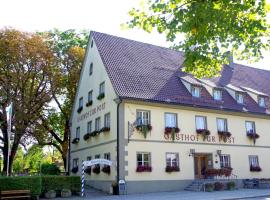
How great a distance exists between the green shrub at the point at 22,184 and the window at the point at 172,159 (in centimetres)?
884

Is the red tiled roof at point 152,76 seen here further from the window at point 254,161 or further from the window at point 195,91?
the window at point 254,161

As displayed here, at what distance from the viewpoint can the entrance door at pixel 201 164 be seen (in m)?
24.8

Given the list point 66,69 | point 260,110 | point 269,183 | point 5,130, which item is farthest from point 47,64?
point 269,183

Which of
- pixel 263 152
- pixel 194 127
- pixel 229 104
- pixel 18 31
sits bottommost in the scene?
pixel 263 152

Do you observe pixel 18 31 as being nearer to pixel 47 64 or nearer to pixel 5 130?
pixel 47 64

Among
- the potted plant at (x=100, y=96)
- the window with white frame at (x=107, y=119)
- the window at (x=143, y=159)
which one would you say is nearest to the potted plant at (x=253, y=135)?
the window at (x=143, y=159)

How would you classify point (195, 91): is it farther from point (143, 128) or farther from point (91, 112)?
point (91, 112)

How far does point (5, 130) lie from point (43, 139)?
160 inches

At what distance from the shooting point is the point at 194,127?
25109 millimetres

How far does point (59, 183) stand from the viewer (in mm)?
20156

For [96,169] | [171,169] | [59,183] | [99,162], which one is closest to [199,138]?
[171,169]

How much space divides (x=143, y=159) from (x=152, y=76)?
6597mm

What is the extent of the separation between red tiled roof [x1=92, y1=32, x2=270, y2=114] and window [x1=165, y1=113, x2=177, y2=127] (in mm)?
983

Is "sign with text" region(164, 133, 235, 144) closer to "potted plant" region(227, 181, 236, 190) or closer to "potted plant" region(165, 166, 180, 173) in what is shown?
"potted plant" region(165, 166, 180, 173)
